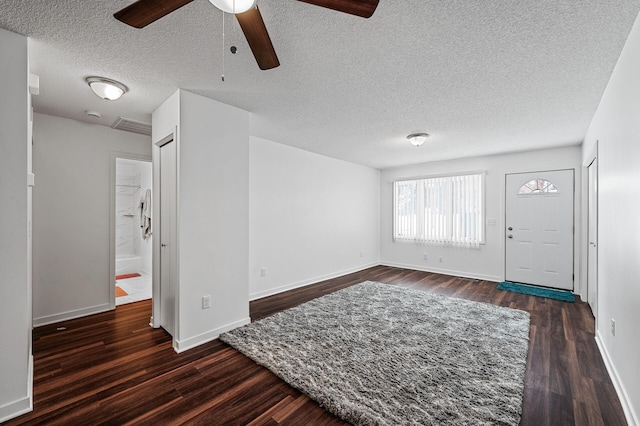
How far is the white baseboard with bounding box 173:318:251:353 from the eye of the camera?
2.56m

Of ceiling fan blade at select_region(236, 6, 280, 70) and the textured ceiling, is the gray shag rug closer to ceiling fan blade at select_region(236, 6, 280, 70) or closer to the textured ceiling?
ceiling fan blade at select_region(236, 6, 280, 70)

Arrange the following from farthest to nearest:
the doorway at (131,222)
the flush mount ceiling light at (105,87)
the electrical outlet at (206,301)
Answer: the doorway at (131,222), the electrical outlet at (206,301), the flush mount ceiling light at (105,87)

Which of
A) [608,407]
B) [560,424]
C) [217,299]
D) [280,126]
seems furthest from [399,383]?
[280,126]

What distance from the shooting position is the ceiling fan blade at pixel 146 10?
47.8 inches

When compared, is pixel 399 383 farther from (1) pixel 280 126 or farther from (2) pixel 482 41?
(1) pixel 280 126

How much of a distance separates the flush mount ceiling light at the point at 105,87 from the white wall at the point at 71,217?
1406mm

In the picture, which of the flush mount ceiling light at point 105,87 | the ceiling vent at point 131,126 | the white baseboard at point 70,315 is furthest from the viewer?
the ceiling vent at point 131,126

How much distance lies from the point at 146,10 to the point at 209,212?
5.95ft

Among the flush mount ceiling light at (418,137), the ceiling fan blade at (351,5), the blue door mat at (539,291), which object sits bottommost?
the blue door mat at (539,291)

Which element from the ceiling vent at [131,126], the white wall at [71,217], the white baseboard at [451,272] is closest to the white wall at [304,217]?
the white baseboard at [451,272]

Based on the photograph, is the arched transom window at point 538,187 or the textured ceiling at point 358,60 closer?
the textured ceiling at point 358,60

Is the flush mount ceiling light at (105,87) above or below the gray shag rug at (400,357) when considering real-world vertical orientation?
above

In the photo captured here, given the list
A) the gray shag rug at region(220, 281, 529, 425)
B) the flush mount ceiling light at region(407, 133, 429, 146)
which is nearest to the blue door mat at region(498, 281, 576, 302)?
the gray shag rug at region(220, 281, 529, 425)

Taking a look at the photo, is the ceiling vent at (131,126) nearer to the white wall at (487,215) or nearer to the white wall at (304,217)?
the white wall at (304,217)
